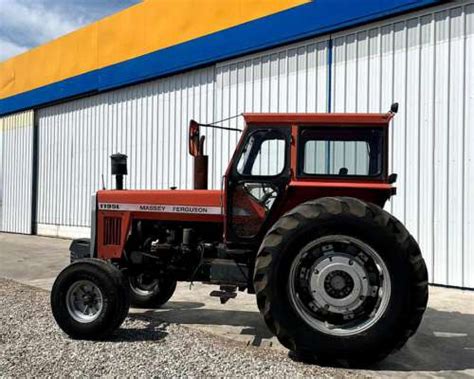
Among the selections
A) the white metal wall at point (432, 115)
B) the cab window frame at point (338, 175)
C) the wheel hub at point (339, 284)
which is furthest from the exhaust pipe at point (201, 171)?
the white metal wall at point (432, 115)

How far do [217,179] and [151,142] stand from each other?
295cm

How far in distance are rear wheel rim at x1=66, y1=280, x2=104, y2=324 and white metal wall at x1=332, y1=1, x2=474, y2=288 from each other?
574 cm

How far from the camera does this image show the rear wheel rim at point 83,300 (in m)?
5.38

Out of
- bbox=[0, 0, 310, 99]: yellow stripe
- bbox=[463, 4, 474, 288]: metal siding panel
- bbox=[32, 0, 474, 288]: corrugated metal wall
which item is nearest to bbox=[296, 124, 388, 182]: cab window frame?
bbox=[32, 0, 474, 288]: corrugated metal wall

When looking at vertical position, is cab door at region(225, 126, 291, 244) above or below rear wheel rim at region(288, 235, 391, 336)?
above

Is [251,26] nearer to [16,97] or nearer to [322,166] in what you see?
[322,166]

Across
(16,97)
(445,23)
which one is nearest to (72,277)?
(445,23)

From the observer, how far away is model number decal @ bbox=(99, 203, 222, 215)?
5588 millimetres

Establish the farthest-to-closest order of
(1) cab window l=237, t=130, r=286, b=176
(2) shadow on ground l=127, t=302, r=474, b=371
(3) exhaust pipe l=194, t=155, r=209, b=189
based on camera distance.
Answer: (3) exhaust pipe l=194, t=155, r=209, b=189, (1) cab window l=237, t=130, r=286, b=176, (2) shadow on ground l=127, t=302, r=474, b=371

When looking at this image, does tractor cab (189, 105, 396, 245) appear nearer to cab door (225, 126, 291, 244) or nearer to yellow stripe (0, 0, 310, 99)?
cab door (225, 126, 291, 244)

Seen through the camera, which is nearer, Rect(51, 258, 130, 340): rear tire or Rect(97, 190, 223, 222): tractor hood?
Rect(51, 258, 130, 340): rear tire

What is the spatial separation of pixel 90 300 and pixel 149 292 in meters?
1.46

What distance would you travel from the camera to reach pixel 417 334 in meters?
5.68

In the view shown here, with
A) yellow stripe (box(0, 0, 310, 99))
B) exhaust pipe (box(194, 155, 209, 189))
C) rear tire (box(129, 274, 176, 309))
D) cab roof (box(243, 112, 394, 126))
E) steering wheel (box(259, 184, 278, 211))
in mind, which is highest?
yellow stripe (box(0, 0, 310, 99))
